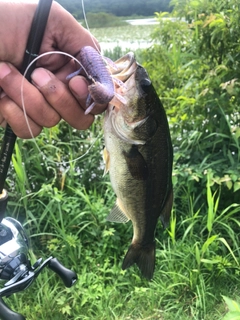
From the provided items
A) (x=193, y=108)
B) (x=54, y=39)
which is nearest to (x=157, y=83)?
(x=193, y=108)

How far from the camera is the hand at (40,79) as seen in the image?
126cm

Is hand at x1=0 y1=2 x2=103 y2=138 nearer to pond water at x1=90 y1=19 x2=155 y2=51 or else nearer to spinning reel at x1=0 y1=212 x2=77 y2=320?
spinning reel at x1=0 y1=212 x2=77 y2=320

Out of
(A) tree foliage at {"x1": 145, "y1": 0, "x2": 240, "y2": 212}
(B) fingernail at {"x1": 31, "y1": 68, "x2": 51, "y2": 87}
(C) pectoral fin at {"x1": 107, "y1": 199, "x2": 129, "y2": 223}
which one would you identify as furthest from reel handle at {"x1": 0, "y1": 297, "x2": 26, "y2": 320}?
(A) tree foliage at {"x1": 145, "y1": 0, "x2": 240, "y2": 212}

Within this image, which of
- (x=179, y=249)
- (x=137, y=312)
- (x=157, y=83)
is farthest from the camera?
(x=157, y=83)

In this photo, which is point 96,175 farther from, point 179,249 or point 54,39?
point 54,39

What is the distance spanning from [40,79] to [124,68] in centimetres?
26

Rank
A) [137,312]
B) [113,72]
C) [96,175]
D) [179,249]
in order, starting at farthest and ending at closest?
[96,175] → [179,249] → [137,312] → [113,72]

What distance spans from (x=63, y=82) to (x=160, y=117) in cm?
33

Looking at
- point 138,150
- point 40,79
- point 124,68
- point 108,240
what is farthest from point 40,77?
point 108,240

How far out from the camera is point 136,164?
52.5 inches

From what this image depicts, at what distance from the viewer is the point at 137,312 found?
242 centimetres

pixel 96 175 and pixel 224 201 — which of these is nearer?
pixel 224 201

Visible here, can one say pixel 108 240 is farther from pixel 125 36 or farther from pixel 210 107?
pixel 125 36

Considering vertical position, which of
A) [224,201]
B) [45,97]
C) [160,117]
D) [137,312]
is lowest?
[137,312]
